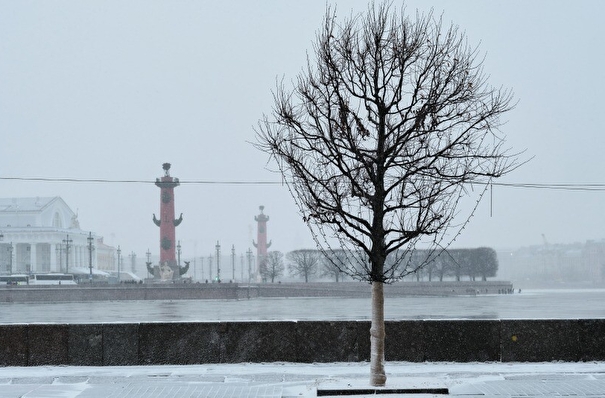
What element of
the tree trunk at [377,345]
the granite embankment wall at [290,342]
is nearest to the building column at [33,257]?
the granite embankment wall at [290,342]

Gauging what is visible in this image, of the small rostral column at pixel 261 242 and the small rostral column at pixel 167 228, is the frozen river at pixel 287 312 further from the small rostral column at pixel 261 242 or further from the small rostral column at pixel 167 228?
the small rostral column at pixel 261 242

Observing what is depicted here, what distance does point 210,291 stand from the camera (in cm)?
8275

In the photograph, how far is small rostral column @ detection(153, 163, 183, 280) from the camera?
92812 millimetres

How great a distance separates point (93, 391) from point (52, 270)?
117484 millimetres

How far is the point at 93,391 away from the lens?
37.5 ft

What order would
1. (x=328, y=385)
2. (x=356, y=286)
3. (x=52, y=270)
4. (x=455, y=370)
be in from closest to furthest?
(x=328, y=385) < (x=455, y=370) < (x=356, y=286) < (x=52, y=270)

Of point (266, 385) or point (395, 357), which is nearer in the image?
point (266, 385)

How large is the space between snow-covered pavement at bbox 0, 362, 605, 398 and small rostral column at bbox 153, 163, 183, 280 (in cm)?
7802

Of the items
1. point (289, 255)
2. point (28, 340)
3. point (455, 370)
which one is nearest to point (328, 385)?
point (455, 370)

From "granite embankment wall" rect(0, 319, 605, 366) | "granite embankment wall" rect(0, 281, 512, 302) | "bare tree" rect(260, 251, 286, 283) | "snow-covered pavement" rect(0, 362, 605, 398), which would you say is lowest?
"granite embankment wall" rect(0, 281, 512, 302)

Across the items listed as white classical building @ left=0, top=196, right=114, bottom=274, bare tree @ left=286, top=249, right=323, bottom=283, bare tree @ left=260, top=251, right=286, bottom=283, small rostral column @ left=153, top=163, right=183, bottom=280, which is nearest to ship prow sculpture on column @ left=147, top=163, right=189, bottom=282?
small rostral column @ left=153, top=163, right=183, bottom=280

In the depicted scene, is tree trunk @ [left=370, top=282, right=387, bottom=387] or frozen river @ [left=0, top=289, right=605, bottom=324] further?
frozen river @ [left=0, top=289, right=605, bottom=324]

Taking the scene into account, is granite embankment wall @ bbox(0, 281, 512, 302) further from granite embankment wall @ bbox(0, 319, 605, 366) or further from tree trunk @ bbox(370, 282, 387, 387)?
tree trunk @ bbox(370, 282, 387, 387)

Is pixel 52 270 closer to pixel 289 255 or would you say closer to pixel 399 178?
pixel 289 255
